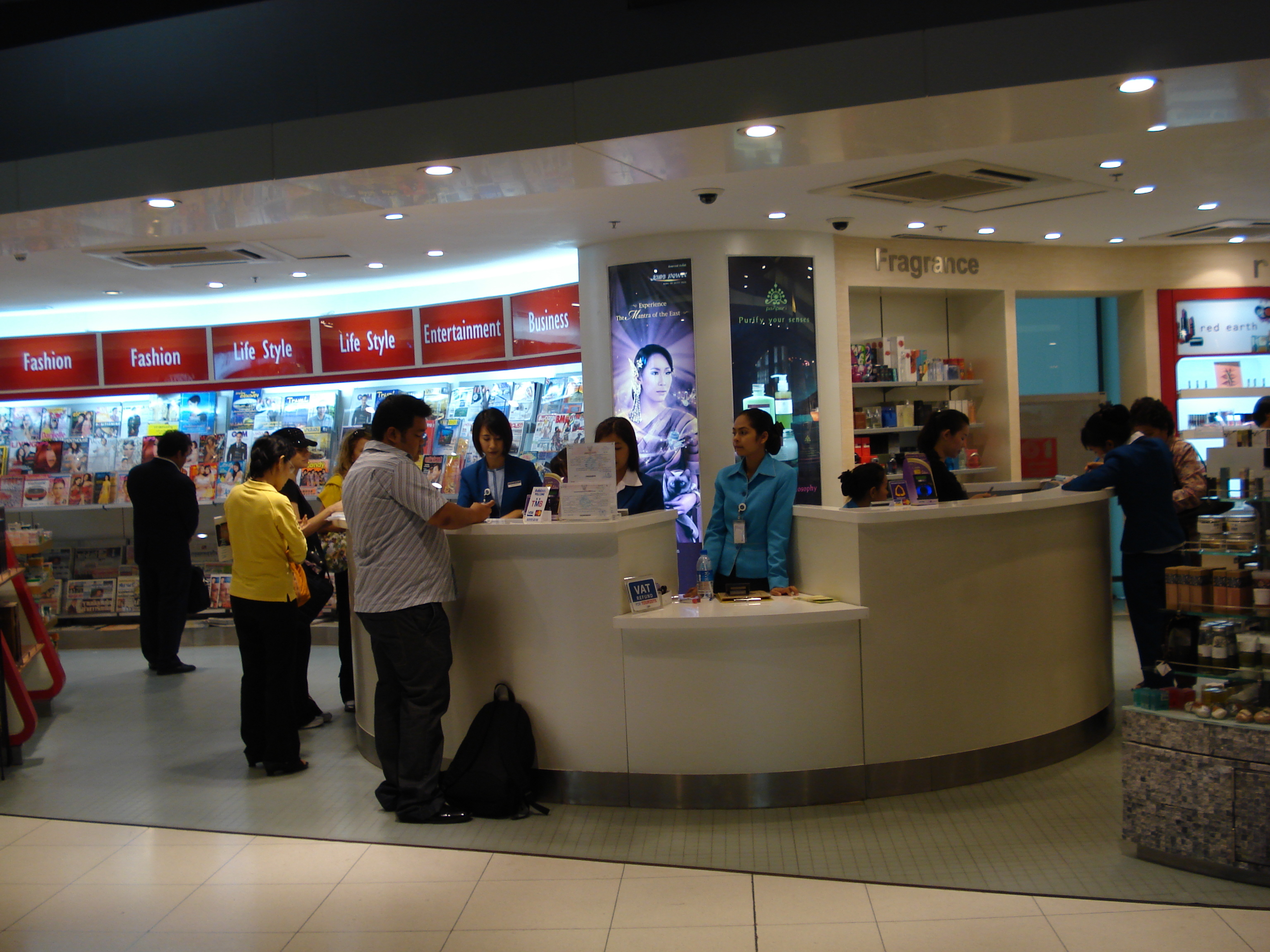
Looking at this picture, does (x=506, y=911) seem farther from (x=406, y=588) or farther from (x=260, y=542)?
(x=260, y=542)

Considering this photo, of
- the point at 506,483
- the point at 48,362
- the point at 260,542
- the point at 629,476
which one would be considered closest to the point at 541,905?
the point at 629,476

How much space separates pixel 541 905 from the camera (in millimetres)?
3207

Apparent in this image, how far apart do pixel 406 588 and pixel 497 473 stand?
4.79 feet

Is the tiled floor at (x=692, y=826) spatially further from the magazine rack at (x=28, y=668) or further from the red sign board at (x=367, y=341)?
the red sign board at (x=367, y=341)

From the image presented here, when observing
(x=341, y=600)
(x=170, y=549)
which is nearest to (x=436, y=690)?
(x=341, y=600)

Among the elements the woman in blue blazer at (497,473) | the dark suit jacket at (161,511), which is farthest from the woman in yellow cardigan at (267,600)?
the dark suit jacket at (161,511)

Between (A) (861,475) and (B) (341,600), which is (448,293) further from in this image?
(A) (861,475)

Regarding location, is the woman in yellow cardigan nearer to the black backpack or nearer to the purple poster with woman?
the black backpack

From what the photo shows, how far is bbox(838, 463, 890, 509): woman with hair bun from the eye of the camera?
14.3ft

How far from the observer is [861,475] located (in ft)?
14.3

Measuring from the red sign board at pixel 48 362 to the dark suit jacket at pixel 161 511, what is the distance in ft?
7.85

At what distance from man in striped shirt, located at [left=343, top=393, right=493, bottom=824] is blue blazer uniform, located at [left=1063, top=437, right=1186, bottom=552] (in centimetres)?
302

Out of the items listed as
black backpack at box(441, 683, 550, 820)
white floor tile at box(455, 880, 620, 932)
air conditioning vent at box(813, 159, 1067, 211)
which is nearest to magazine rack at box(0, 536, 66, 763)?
black backpack at box(441, 683, 550, 820)

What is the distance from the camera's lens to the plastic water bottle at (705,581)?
13.7 feet
